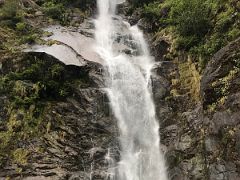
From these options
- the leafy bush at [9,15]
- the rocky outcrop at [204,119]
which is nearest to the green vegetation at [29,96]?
the leafy bush at [9,15]

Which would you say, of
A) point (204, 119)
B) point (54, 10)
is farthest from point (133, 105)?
point (54, 10)

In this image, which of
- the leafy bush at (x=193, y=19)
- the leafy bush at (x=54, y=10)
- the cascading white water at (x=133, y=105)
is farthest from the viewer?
the leafy bush at (x=54, y=10)

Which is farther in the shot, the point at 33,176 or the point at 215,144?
the point at 33,176

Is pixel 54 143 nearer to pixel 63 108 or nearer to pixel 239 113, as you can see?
pixel 63 108

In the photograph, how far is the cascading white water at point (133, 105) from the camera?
16.7 meters

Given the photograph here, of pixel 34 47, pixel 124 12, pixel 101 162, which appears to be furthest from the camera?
pixel 124 12

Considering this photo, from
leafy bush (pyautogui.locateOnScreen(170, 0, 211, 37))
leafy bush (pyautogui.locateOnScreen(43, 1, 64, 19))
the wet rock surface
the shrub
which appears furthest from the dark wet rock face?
leafy bush (pyautogui.locateOnScreen(43, 1, 64, 19))

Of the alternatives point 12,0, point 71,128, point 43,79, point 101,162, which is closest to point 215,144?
point 101,162

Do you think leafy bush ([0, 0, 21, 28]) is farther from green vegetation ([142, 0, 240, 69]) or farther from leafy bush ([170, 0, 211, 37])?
leafy bush ([170, 0, 211, 37])

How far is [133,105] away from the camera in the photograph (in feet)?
62.5

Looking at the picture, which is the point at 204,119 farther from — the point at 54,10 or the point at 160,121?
the point at 54,10

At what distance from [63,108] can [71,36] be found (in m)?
6.95

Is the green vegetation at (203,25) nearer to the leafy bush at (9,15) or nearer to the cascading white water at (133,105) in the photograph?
the cascading white water at (133,105)

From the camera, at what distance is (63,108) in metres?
18.7
